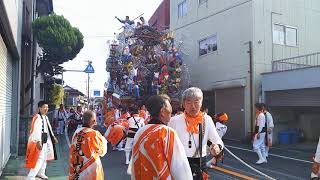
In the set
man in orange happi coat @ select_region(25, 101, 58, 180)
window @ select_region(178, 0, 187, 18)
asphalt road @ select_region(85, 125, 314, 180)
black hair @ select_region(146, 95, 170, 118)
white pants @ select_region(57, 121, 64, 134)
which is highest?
window @ select_region(178, 0, 187, 18)

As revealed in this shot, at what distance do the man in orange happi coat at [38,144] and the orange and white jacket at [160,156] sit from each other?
5.35 m

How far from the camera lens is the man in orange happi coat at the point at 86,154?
5.61 metres

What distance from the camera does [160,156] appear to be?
341cm

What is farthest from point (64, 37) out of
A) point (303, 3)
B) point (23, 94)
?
point (303, 3)

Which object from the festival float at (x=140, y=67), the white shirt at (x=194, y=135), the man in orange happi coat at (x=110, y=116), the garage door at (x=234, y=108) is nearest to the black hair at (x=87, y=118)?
the white shirt at (x=194, y=135)

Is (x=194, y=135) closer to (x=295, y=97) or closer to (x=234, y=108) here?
(x=295, y=97)

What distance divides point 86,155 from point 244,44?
1534cm

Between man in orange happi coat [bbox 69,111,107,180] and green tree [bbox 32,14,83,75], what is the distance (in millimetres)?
13581

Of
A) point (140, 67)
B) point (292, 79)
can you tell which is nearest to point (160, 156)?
point (292, 79)

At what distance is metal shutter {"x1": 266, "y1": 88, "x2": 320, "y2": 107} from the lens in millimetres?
16344

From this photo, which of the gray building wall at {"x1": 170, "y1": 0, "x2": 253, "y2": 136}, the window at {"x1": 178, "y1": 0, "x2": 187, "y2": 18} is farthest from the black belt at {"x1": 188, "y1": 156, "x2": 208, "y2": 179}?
the window at {"x1": 178, "y1": 0, "x2": 187, "y2": 18}

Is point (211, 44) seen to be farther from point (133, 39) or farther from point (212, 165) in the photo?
point (212, 165)

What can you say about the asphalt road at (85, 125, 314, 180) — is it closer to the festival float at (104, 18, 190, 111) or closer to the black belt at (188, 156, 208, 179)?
the festival float at (104, 18, 190, 111)

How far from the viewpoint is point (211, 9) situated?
2259 centimetres
